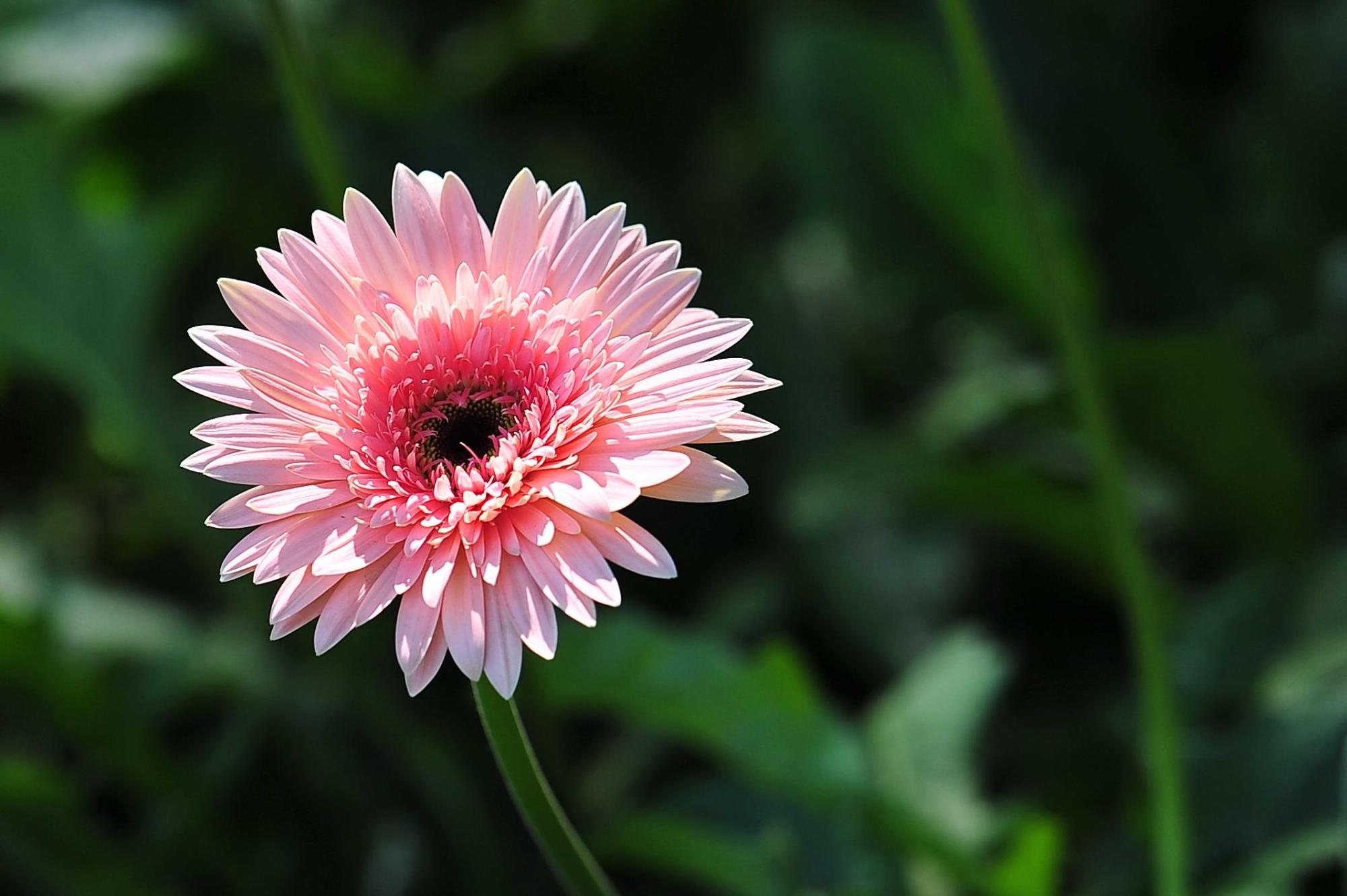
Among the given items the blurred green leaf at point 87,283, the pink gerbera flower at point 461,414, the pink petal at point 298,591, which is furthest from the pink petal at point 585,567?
the blurred green leaf at point 87,283

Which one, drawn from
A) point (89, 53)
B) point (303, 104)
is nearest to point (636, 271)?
point (303, 104)

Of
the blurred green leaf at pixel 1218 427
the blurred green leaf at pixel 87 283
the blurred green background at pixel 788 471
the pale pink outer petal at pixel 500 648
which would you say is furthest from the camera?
the blurred green leaf at pixel 87 283

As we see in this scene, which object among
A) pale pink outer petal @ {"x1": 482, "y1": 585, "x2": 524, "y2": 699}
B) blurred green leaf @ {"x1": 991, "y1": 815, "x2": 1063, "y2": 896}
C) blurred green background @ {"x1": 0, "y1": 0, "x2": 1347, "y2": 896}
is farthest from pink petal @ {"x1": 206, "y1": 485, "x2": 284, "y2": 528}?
blurred green leaf @ {"x1": 991, "y1": 815, "x2": 1063, "y2": 896}

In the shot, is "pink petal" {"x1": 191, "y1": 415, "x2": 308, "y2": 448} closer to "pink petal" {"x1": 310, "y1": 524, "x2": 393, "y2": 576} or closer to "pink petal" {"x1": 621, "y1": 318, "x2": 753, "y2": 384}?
"pink petal" {"x1": 310, "y1": 524, "x2": 393, "y2": 576}

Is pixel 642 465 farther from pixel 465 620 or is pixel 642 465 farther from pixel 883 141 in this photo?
pixel 883 141

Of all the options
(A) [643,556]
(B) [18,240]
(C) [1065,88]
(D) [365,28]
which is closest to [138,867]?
(B) [18,240]

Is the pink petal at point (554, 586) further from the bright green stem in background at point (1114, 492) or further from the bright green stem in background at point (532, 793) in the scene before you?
the bright green stem in background at point (1114, 492)

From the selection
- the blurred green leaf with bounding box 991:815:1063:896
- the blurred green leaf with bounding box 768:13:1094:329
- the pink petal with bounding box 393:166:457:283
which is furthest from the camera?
the blurred green leaf with bounding box 768:13:1094:329
